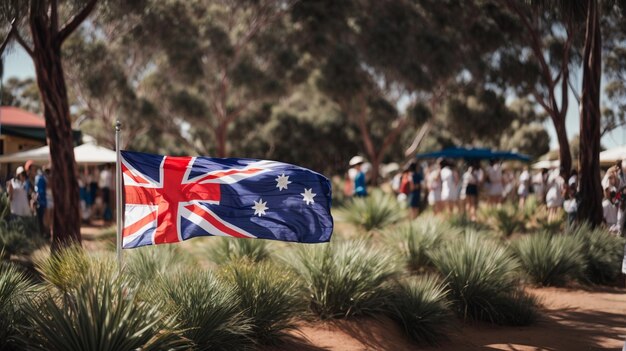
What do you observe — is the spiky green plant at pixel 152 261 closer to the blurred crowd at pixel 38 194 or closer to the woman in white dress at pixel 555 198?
the blurred crowd at pixel 38 194

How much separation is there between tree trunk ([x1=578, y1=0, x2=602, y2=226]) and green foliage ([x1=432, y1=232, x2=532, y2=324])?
5.48m

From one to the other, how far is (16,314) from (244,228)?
2055 millimetres

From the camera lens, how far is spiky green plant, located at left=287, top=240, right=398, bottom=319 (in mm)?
8359

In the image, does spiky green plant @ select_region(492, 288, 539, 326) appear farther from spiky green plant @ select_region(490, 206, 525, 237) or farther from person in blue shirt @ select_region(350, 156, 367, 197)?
person in blue shirt @ select_region(350, 156, 367, 197)

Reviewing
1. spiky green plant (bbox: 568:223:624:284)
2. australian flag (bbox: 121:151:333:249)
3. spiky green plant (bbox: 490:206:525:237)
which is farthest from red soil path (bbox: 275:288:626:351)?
spiky green plant (bbox: 490:206:525:237)

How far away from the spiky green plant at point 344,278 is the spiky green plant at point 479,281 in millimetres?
1155

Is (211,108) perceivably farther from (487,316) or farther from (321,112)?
(487,316)

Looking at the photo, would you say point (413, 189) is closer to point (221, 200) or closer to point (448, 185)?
point (448, 185)

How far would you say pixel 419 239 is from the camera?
479 inches

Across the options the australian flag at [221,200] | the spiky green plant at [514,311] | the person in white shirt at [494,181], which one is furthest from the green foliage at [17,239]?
the person in white shirt at [494,181]

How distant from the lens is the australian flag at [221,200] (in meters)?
6.58

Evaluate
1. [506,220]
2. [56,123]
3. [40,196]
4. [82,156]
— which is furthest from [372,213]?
[82,156]

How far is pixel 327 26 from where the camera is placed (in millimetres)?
31438

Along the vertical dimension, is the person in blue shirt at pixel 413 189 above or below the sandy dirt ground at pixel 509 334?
above
